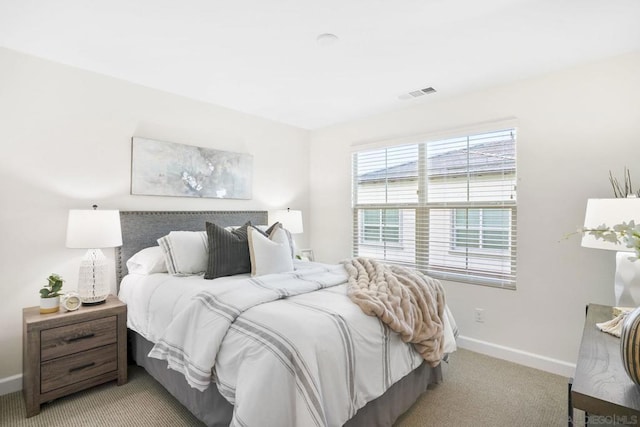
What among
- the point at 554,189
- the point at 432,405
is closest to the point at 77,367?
the point at 432,405

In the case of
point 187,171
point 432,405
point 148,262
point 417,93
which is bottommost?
point 432,405

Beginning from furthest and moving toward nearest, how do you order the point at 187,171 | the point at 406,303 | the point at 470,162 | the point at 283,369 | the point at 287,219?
the point at 287,219, the point at 187,171, the point at 470,162, the point at 406,303, the point at 283,369

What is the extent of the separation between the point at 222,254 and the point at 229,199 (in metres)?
1.14

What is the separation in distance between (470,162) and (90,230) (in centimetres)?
327

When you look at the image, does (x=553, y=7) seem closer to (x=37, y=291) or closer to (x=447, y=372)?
(x=447, y=372)

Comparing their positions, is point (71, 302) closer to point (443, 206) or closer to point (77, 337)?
point (77, 337)

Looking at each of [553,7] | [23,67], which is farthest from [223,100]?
[553,7]

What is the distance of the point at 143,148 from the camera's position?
3.03 metres

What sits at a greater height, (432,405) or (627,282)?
(627,282)

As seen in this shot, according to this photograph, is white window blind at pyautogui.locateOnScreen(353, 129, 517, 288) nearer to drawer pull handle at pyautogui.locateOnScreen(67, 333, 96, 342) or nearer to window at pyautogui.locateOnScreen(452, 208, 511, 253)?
window at pyautogui.locateOnScreen(452, 208, 511, 253)

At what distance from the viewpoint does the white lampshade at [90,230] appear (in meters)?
2.37

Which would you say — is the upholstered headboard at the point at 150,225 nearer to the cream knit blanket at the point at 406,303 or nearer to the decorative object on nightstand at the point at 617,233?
the cream knit blanket at the point at 406,303

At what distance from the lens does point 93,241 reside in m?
2.39

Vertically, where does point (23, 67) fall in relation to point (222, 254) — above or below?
above
